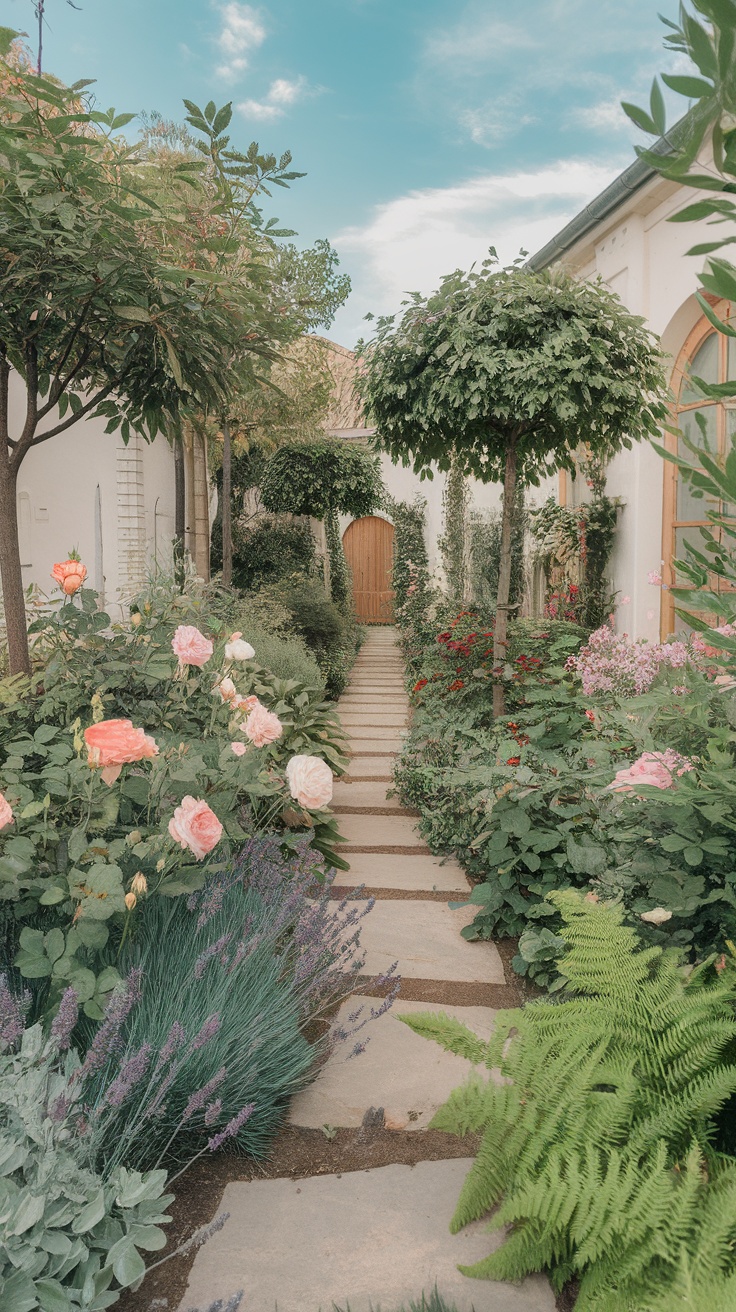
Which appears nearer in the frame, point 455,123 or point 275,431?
point 455,123

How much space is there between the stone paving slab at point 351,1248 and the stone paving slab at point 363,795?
2.62 meters

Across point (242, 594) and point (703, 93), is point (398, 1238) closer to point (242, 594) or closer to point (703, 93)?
point (703, 93)

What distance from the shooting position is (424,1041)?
214 centimetres

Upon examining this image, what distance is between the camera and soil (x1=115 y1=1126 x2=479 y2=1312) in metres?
1.50

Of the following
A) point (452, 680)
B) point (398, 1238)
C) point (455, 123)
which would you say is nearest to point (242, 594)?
point (452, 680)

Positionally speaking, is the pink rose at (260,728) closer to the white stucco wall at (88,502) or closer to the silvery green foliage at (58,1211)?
the silvery green foliage at (58,1211)

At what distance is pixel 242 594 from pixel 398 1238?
8.22 m

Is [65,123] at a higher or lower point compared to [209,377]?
higher

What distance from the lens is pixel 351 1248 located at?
1.39 metres

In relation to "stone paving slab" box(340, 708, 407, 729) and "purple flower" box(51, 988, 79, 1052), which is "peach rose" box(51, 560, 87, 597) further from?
"stone paving slab" box(340, 708, 407, 729)

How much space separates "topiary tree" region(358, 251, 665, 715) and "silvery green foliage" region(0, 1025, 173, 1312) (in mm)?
3581

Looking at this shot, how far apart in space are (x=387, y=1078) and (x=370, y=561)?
1605 centimetres

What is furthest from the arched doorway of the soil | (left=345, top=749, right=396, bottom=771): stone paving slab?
the soil

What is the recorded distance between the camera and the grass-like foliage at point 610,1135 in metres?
1.09
